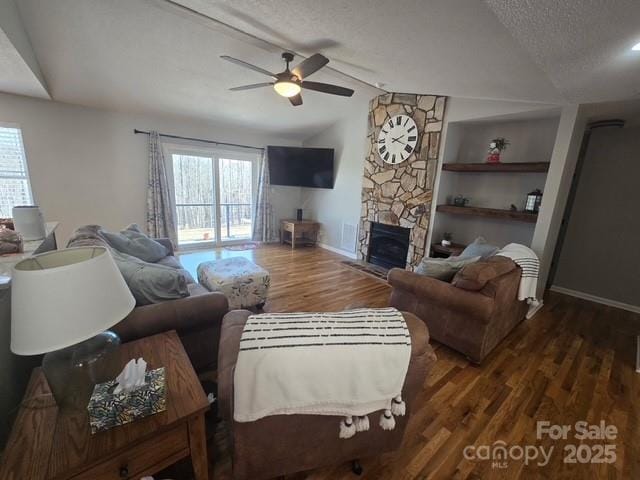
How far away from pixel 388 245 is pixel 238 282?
2.76m

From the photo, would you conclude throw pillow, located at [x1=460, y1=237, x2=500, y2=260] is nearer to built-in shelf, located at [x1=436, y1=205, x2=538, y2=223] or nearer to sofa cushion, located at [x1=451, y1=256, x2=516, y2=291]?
sofa cushion, located at [x1=451, y1=256, x2=516, y2=291]

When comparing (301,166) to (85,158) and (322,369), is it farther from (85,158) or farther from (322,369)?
(322,369)

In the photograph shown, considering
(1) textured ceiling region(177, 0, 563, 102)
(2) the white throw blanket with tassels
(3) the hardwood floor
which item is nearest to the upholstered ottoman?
(3) the hardwood floor

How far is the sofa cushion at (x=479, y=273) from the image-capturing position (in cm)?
197

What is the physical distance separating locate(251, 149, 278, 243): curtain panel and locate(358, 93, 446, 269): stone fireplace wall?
2.23 metres

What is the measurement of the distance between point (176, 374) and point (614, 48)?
2.82 meters

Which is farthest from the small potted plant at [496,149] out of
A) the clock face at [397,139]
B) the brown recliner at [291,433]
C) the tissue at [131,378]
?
the tissue at [131,378]

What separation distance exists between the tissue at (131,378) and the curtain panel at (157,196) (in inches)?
168

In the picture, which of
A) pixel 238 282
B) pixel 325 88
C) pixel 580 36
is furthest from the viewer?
pixel 325 88

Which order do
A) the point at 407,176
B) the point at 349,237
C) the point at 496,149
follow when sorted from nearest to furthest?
1. the point at 496,149
2. the point at 407,176
3. the point at 349,237

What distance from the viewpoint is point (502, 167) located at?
3.18 metres

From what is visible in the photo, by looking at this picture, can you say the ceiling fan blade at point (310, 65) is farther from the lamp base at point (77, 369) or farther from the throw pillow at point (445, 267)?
the lamp base at point (77, 369)

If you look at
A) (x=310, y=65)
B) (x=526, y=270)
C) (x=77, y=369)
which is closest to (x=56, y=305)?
(x=77, y=369)

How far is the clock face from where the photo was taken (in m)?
Result: 3.93
